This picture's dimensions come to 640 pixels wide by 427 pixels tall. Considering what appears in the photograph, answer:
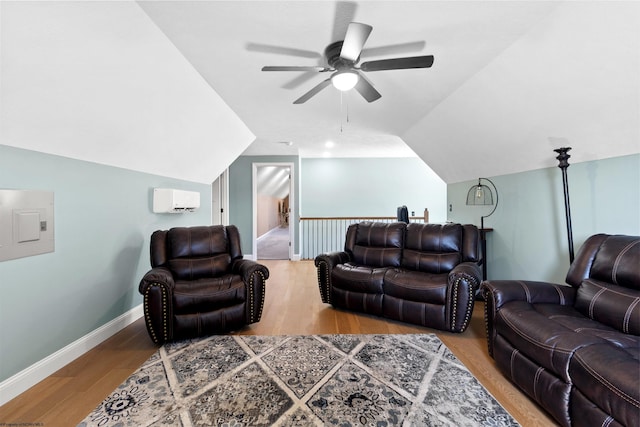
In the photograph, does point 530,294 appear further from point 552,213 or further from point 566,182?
point 552,213

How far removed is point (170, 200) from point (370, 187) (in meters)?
4.88

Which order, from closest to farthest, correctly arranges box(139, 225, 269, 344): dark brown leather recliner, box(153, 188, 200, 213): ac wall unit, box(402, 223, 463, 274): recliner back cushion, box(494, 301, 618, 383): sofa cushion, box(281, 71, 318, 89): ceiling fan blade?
box(494, 301, 618, 383): sofa cushion
box(139, 225, 269, 344): dark brown leather recliner
box(281, 71, 318, 89): ceiling fan blade
box(402, 223, 463, 274): recliner back cushion
box(153, 188, 200, 213): ac wall unit

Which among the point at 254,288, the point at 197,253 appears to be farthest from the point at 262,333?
the point at 197,253

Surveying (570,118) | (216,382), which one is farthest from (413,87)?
(216,382)

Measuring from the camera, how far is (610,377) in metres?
1.15

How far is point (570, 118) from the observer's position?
2.20 m

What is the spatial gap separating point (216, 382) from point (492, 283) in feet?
7.08

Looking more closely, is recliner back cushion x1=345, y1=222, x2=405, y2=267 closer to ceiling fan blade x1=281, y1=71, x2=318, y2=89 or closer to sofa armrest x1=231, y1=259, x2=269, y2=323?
sofa armrest x1=231, y1=259, x2=269, y2=323

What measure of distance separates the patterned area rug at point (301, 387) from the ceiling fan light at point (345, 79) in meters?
2.16

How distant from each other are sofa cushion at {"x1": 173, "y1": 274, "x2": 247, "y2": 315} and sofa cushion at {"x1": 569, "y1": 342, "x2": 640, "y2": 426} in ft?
7.78

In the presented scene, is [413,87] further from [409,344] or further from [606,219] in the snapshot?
[409,344]

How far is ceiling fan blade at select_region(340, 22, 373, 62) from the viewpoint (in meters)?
1.54

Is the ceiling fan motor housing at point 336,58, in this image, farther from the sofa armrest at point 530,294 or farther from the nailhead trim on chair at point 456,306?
the nailhead trim on chair at point 456,306

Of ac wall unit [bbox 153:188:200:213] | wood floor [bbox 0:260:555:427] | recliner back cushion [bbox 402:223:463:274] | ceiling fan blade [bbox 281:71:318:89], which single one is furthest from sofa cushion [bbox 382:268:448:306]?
ac wall unit [bbox 153:188:200:213]
